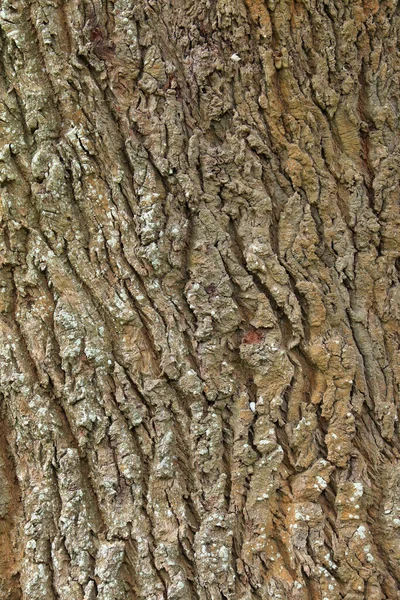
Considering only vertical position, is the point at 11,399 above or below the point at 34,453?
above

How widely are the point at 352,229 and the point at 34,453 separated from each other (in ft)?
3.65

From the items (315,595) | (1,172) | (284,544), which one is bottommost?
(315,595)

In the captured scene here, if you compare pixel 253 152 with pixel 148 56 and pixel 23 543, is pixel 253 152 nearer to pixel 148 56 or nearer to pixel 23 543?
pixel 148 56

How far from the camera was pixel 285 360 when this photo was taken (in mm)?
1566

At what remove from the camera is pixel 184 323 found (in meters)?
1.55

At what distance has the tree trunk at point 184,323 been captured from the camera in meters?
1.48

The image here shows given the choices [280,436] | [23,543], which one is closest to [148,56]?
[280,436]

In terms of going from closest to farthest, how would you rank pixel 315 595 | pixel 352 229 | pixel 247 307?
pixel 315 595 → pixel 247 307 → pixel 352 229

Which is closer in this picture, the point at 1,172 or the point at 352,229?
the point at 1,172

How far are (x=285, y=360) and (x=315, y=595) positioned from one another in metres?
0.61

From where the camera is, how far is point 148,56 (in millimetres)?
1604

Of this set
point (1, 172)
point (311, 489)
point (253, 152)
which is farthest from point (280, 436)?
point (1, 172)

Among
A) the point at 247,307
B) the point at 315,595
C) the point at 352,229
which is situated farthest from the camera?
the point at 352,229

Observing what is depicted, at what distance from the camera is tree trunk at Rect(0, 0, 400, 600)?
148 centimetres
